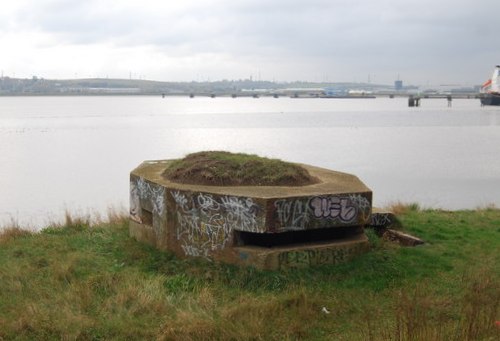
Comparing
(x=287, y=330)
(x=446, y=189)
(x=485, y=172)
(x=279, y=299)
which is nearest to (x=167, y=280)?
(x=279, y=299)

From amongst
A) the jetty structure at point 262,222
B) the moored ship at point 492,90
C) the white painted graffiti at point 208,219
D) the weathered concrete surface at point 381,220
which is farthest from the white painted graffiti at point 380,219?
the moored ship at point 492,90

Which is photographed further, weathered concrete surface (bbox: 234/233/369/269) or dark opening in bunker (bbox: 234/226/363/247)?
dark opening in bunker (bbox: 234/226/363/247)

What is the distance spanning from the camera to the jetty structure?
7914 millimetres

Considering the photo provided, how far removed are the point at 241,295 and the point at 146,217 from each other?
2821mm

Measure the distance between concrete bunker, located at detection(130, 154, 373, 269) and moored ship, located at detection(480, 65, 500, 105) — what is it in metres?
94.4

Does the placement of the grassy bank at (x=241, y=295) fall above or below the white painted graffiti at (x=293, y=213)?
below

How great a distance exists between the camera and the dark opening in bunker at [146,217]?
949cm

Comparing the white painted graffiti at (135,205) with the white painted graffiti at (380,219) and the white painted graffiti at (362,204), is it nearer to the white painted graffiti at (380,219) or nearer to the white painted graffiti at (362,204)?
the white painted graffiti at (362,204)

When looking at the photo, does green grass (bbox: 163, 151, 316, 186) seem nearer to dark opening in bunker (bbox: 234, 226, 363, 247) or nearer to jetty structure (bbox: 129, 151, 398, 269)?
jetty structure (bbox: 129, 151, 398, 269)

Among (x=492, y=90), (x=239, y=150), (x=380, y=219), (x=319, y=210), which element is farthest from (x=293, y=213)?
(x=492, y=90)

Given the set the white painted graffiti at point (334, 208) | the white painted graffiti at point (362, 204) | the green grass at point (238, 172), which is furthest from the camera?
the green grass at point (238, 172)

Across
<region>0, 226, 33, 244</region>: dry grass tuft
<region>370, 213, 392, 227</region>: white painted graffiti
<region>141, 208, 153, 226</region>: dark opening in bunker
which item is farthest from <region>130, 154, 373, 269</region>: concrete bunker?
<region>0, 226, 33, 244</region>: dry grass tuft

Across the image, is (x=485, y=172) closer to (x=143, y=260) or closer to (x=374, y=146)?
(x=374, y=146)

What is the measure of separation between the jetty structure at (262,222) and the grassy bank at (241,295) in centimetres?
18
